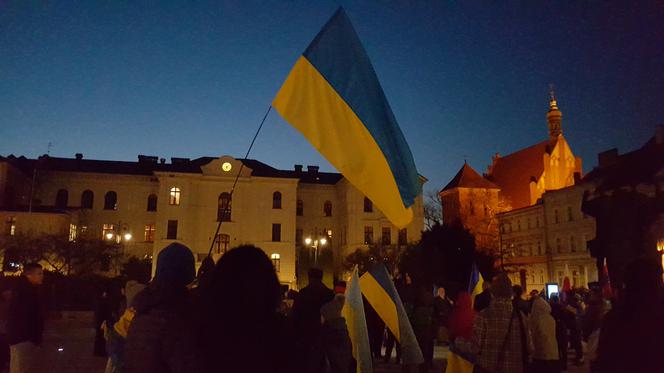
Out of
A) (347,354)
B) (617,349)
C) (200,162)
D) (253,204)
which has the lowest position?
(347,354)

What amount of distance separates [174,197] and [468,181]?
4175 cm

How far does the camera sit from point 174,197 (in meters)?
51.1

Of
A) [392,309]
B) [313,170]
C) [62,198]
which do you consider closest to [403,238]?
[313,170]

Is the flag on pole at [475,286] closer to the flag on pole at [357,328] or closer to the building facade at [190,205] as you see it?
the flag on pole at [357,328]

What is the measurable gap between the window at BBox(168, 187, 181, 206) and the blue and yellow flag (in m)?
46.8

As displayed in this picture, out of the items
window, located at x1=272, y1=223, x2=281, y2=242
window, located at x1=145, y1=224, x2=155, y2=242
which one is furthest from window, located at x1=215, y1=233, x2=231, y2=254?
window, located at x1=145, y1=224, x2=155, y2=242

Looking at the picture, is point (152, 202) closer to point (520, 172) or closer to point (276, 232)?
point (276, 232)

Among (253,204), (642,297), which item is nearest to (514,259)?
(253,204)

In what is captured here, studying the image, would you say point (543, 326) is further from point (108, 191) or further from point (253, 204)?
point (108, 191)

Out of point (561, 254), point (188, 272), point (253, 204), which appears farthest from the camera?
point (561, 254)

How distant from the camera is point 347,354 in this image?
20.4 feet

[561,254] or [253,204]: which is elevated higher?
[253,204]

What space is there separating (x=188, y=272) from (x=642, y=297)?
3053 mm

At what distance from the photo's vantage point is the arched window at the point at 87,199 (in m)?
52.8
